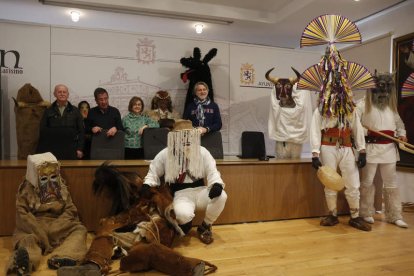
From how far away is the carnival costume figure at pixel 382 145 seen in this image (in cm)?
345

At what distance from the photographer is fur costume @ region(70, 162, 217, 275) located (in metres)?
2.17

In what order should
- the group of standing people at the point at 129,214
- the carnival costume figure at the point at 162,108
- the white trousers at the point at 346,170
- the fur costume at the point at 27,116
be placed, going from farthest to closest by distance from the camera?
the carnival costume figure at the point at 162,108 → the fur costume at the point at 27,116 → the white trousers at the point at 346,170 → the group of standing people at the point at 129,214

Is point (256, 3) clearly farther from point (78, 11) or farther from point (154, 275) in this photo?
point (154, 275)

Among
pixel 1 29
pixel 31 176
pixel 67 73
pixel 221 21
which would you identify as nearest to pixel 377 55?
pixel 221 21

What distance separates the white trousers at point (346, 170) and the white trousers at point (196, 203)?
1254 millimetres

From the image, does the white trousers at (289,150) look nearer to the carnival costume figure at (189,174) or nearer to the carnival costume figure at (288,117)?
the carnival costume figure at (288,117)

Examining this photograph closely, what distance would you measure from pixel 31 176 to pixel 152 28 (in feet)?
13.0

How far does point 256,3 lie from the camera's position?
16.6ft

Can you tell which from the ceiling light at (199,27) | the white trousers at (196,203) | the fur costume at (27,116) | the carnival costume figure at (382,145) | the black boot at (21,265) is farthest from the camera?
the ceiling light at (199,27)

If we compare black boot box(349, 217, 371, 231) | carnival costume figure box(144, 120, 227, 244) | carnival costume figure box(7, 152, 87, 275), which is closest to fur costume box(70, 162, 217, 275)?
carnival costume figure box(144, 120, 227, 244)

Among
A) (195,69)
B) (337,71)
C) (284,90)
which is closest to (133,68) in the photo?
(195,69)

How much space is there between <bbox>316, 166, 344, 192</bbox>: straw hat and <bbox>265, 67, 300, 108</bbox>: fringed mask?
4.23 ft

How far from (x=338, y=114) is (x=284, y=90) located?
101 centimetres

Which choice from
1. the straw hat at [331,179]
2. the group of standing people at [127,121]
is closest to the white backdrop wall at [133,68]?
the group of standing people at [127,121]
